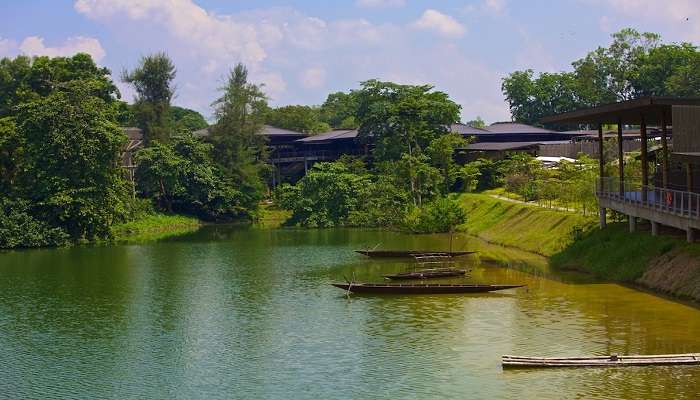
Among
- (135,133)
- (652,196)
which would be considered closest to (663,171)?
(652,196)

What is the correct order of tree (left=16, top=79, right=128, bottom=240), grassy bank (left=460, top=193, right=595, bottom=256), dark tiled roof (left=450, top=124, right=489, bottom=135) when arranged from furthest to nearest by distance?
1. dark tiled roof (left=450, top=124, right=489, bottom=135)
2. tree (left=16, top=79, right=128, bottom=240)
3. grassy bank (left=460, top=193, right=595, bottom=256)

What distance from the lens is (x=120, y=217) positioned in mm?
82250

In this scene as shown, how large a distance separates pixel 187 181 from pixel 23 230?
2547 cm

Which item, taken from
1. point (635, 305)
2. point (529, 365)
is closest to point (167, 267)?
point (635, 305)

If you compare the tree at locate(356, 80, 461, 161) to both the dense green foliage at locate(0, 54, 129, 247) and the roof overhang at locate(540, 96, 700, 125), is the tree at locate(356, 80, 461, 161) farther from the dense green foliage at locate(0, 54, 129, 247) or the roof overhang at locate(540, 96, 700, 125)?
the roof overhang at locate(540, 96, 700, 125)

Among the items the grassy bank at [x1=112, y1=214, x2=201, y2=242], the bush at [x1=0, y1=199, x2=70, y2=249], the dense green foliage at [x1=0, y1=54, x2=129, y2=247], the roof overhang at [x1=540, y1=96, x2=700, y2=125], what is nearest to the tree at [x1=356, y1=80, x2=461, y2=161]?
the grassy bank at [x1=112, y1=214, x2=201, y2=242]

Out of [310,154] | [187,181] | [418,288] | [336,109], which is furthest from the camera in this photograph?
[336,109]

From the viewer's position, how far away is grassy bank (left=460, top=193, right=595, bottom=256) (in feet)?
179

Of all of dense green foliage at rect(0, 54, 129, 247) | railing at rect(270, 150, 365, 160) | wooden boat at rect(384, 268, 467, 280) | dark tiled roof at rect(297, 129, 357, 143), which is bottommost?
wooden boat at rect(384, 268, 467, 280)

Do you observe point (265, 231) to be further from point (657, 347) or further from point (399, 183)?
point (657, 347)

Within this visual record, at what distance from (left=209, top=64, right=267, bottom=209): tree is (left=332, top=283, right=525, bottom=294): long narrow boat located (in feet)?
185

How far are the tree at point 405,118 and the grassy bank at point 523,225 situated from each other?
12880 millimetres

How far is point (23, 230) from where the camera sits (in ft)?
232

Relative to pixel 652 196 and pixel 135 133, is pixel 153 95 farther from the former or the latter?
pixel 652 196
